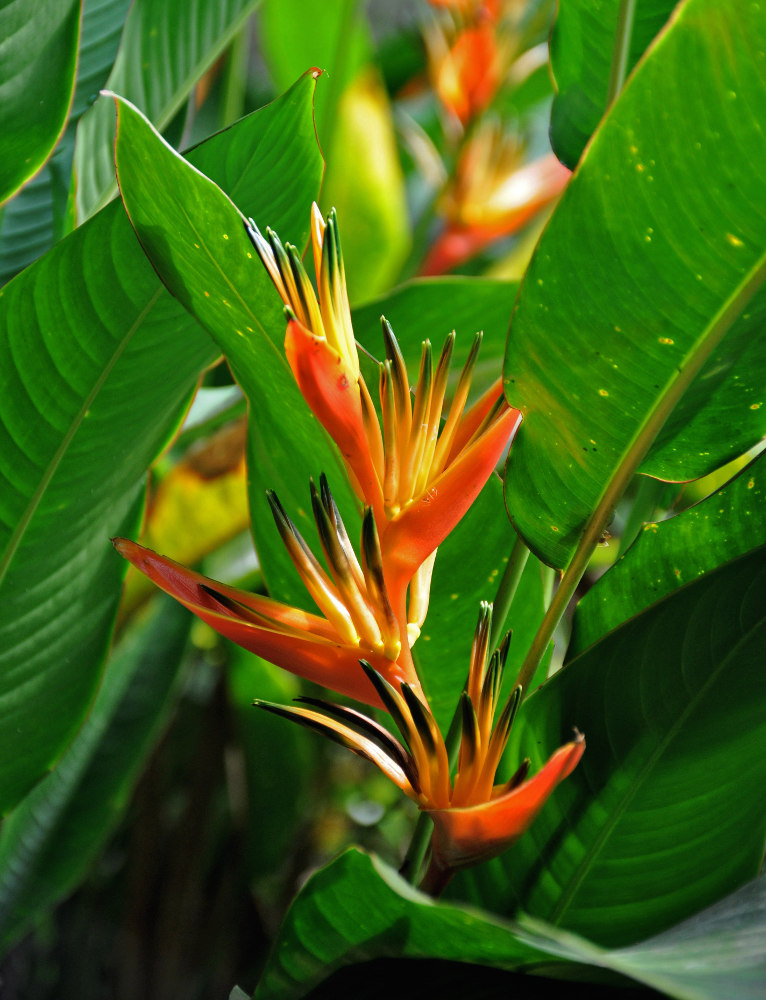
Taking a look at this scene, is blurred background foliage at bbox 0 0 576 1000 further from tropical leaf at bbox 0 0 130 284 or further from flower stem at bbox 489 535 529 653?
flower stem at bbox 489 535 529 653

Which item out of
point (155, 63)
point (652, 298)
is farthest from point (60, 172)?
point (652, 298)

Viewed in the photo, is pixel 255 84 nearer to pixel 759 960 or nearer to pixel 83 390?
pixel 83 390

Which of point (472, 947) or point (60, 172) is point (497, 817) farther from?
point (60, 172)

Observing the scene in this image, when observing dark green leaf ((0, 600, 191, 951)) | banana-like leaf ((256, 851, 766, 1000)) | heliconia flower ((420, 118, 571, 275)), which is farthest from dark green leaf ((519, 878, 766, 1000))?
heliconia flower ((420, 118, 571, 275))

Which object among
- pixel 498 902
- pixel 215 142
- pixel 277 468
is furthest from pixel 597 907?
pixel 215 142

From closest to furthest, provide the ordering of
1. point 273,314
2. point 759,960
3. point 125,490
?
point 759,960 < point 273,314 < point 125,490

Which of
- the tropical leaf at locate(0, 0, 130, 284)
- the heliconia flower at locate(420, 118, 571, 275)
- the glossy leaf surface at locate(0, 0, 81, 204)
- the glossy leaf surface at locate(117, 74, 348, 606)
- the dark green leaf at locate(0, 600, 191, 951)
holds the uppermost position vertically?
the heliconia flower at locate(420, 118, 571, 275)
